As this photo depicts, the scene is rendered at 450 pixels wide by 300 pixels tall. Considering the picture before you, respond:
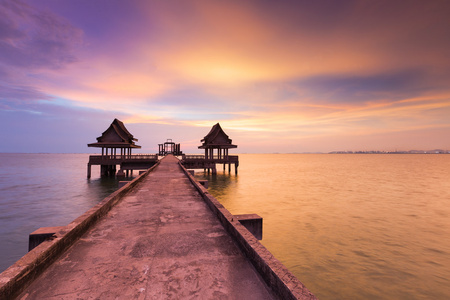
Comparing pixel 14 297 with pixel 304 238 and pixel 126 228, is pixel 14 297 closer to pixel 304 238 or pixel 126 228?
pixel 126 228

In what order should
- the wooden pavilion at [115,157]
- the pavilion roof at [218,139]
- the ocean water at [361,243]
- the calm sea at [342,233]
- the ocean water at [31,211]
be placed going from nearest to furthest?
the ocean water at [361,243] → the calm sea at [342,233] → the ocean water at [31,211] → the wooden pavilion at [115,157] → the pavilion roof at [218,139]

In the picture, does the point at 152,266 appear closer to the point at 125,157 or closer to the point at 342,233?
the point at 342,233

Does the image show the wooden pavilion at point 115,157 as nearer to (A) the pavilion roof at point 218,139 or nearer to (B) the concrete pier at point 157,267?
(A) the pavilion roof at point 218,139

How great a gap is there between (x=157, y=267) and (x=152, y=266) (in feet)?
0.23

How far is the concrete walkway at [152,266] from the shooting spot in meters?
2.20

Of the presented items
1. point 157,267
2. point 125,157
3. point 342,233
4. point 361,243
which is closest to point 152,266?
point 157,267

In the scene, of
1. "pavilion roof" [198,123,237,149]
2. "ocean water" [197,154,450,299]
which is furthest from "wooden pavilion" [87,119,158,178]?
"ocean water" [197,154,450,299]

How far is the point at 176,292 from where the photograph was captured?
2184 millimetres

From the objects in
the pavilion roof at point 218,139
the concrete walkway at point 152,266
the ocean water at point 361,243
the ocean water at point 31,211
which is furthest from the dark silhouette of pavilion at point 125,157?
the concrete walkway at point 152,266

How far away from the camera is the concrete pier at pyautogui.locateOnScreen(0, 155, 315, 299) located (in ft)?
7.09

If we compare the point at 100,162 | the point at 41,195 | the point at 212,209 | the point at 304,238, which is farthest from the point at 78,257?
the point at 100,162

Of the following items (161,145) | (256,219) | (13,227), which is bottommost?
(13,227)

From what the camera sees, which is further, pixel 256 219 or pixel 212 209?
pixel 212 209

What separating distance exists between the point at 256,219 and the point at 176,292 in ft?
9.08
